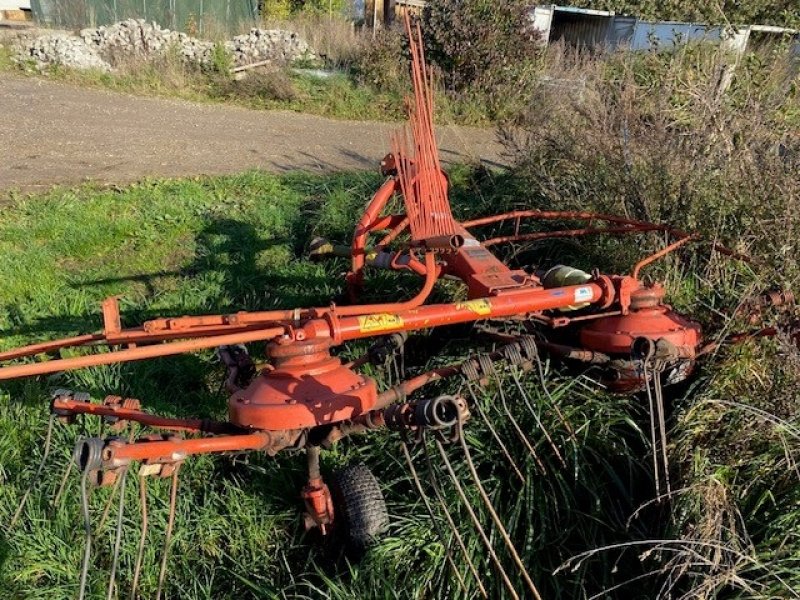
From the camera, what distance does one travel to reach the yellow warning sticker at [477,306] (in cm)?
266

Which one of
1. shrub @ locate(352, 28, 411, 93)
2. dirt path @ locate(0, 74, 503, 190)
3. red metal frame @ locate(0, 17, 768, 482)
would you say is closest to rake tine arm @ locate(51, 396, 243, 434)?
red metal frame @ locate(0, 17, 768, 482)

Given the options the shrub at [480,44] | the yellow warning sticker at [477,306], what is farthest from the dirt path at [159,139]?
the yellow warning sticker at [477,306]

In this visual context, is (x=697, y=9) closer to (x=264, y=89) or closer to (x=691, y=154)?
(x=264, y=89)

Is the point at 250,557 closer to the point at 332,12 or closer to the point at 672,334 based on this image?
the point at 672,334

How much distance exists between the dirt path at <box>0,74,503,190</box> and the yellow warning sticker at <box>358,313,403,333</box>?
4.64 meters

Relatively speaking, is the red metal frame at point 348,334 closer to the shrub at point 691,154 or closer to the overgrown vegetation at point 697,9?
the shrub at point 691,154

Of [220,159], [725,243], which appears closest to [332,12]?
[220,159]

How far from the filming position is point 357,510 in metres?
2.76

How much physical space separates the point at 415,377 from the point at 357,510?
609 millimetres

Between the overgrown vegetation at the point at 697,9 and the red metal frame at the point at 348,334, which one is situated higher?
the overgrown vegetation at the point at 697,9

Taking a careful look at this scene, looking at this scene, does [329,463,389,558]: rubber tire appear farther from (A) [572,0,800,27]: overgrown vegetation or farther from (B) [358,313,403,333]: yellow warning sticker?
(A) [572,0,800,27]: overgrown vegetation

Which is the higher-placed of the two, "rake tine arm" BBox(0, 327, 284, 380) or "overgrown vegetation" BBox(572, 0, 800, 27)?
"overgrown vegetation" BBox(572, 0, 800, 27)

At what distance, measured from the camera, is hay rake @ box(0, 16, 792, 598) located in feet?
6.91

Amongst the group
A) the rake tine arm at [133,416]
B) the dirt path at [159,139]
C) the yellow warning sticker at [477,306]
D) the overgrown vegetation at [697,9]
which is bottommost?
the dirt path at [159,139]
